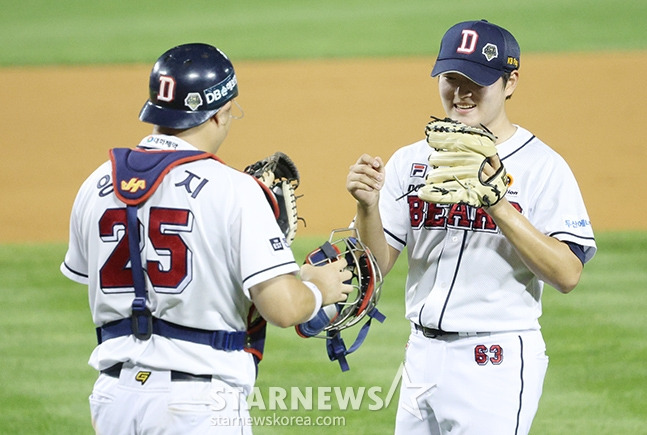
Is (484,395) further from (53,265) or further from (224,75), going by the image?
(53,265)

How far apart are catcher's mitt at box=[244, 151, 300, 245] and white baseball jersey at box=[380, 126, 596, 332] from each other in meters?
0.40

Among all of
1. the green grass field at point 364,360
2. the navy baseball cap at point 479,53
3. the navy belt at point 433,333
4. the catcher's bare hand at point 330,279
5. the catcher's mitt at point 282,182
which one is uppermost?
the navy baseball cap at point 479,53

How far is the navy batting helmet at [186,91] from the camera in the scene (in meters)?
2.97

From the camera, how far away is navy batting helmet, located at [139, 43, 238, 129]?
297 centimetres

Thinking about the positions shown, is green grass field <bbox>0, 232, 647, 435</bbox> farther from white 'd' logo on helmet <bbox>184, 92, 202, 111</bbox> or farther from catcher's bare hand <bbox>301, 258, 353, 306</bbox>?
white 'd' logo on helmet <bbox>184, 92, 202, 111</bbox>

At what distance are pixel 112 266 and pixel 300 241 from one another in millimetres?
5431

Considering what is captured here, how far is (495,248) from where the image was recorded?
329cm

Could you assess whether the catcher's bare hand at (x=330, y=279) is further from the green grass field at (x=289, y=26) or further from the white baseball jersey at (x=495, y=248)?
the green grass field at (x=289, y=26)

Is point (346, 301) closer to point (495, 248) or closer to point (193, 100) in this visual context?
point (495, 248)

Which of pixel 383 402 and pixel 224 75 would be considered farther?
pixel 383 402

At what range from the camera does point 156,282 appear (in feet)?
9.38

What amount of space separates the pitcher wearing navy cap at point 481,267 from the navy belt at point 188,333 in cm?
72

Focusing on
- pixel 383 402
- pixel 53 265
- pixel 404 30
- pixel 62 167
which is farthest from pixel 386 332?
pixel 404 30

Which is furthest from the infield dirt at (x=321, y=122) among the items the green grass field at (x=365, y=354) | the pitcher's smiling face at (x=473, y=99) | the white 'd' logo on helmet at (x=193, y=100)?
the white 'd' logo on helmet at (x=193, y=100)
